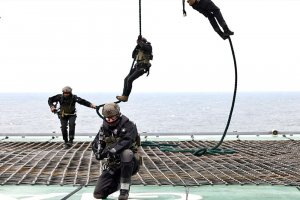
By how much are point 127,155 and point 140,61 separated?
3.68 m

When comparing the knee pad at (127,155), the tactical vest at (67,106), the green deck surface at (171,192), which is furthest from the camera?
the tactical vest at (67,106)

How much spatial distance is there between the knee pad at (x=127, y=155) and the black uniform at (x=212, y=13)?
A: 8.79 feet

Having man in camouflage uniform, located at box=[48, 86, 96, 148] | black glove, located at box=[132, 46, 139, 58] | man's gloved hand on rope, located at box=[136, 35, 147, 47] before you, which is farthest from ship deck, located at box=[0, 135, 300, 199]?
man's gloved hand on rope, located at box=[136, 35, 147, 47]

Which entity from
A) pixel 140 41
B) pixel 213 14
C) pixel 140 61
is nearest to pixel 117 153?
pixel 213 14

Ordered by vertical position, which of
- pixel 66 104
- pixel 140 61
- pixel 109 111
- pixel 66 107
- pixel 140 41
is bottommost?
pixel 66 107

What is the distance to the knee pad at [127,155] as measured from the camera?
720 centimetres

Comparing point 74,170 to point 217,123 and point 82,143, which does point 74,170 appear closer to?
point 82,143

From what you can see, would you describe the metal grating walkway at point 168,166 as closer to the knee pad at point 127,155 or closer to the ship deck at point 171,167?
the ship deck at point 171,167

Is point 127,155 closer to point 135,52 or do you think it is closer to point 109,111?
point 109,111

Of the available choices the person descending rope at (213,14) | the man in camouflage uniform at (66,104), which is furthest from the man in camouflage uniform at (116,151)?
the man in camouflage uniform at (66,104)

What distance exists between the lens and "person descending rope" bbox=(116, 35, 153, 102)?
1036cm

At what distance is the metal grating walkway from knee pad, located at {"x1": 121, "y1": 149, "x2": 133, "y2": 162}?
1.94 metres

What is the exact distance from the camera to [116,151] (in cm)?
713

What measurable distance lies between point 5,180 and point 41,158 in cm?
347
